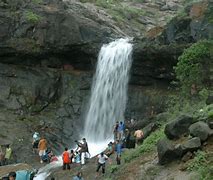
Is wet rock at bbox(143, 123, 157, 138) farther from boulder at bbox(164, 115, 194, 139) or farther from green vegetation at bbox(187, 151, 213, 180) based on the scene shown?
green vegetation at bbox(187, 151, 213, 180)

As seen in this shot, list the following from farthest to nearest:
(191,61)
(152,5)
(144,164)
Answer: (152,5) → (191,61) → (144,164)

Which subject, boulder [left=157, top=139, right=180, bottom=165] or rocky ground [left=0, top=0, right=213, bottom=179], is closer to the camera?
boulder [left=157, top=139, right=180, bottom=165]

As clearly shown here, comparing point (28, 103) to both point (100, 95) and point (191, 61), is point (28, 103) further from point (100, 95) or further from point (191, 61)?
point (191, 61)

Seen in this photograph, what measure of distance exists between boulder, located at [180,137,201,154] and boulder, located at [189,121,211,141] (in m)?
0.16

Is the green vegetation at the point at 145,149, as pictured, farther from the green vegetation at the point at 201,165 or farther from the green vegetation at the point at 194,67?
the green vegetation at the point at 194,67

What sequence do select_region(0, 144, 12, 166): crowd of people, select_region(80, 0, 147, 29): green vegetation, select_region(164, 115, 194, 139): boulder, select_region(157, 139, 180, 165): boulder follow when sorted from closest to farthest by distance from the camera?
1. select_region(157, 139, 180, 165): boulder
2. select_region(164, 115, 194, 139): boulder
3. select_region(0, 144, 12, 166): crowd of people
4. select_region(80, 0, 147, 29): green vegetation

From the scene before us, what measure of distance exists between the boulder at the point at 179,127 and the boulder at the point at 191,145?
1128 millimetres

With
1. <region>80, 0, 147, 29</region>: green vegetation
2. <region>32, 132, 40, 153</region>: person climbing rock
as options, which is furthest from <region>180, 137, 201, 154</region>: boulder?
<region>80, 0, 147, 29</region>: green vegetation

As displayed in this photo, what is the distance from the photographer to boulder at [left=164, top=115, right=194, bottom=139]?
14.0 meters

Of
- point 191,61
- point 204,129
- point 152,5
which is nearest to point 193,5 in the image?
point 191,61

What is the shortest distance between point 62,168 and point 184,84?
296 inches

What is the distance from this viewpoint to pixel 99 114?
2908cm

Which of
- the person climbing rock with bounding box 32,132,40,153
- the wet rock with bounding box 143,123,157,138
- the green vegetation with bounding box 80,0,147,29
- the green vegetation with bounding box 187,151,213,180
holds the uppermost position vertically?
the green vegetation with bounding box 80,0,147,29

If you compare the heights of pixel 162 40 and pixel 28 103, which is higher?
pixel 162 40
